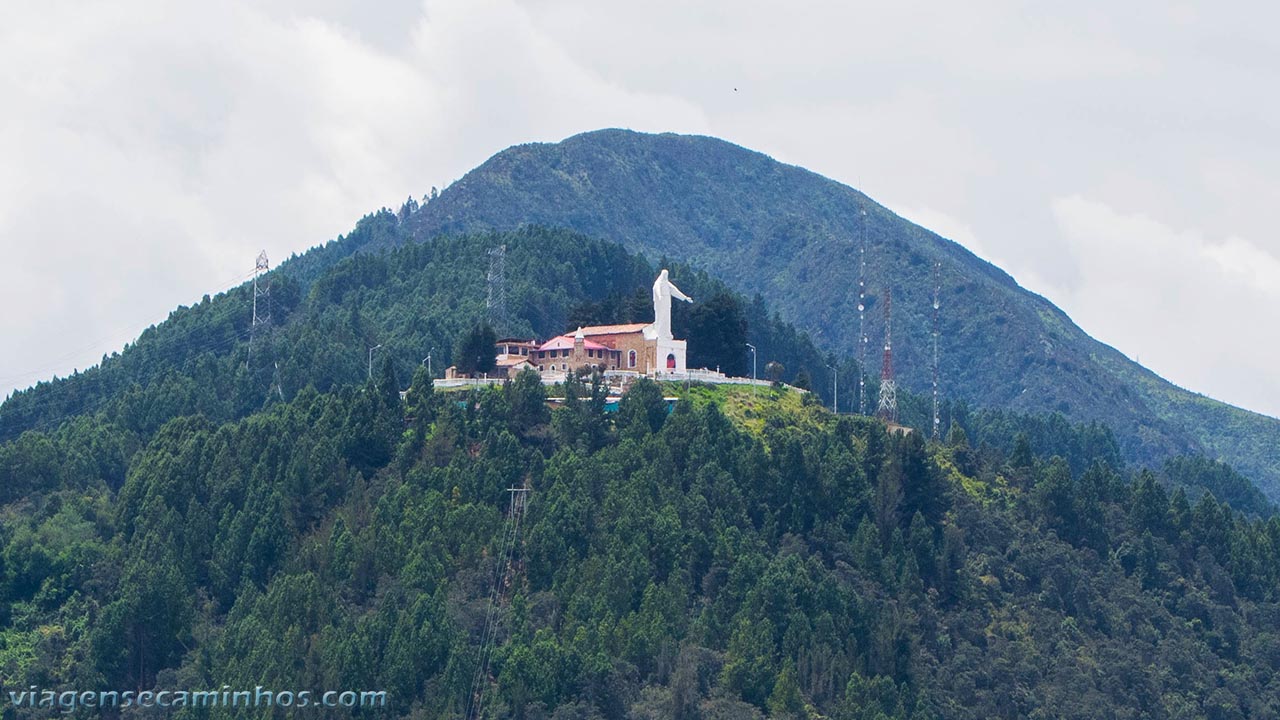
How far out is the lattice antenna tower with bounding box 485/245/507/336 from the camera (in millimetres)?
151125

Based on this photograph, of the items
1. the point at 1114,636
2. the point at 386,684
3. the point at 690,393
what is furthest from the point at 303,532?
the point at 1114,636

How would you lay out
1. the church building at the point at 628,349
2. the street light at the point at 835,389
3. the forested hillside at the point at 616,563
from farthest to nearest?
1. the street light at the point at 835,389
2. the church building at the point at 628,349
3. the forested hillside at the point at 616,563

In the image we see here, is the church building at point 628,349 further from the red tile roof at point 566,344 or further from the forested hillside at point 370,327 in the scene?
the forested hillside at point 370,327

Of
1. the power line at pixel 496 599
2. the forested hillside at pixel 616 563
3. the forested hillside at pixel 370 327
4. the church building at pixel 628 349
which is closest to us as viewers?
the power line at pixel 496 599

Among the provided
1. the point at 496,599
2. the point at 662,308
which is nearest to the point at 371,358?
the point at 662,308

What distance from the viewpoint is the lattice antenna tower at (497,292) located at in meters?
151

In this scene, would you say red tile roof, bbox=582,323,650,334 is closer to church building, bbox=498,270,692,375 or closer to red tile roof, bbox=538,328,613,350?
church building, bbox=498,270,692,375

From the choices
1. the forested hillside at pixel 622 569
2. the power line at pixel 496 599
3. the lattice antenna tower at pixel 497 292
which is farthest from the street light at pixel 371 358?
the power line at pixel 496 599

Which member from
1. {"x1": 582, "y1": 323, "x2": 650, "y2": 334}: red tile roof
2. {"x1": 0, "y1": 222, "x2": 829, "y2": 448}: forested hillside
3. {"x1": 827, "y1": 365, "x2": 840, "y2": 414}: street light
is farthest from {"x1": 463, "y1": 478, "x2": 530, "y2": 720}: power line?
{"x1": 827, "y1": 365, "x2": 840, "y2": 414}: street light

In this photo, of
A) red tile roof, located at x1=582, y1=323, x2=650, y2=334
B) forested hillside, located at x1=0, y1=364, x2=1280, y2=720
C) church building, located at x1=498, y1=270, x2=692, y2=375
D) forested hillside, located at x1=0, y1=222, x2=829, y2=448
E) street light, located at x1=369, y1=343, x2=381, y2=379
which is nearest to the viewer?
forested hillside, located at x1=0, y1=364, x2=1280, y2=720

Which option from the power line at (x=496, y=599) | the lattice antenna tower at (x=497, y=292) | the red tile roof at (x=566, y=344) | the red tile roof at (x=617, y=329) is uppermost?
the lattice antenna tower at (x=497, y=292)

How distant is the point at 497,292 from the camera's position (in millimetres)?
158000

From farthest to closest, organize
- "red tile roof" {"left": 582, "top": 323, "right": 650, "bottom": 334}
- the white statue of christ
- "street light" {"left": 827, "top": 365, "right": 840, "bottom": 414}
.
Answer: "street light" {"left": 827, "top": 365, "right": 840, "bottom": 414}, "red tile roof" {"left": 582, "top": 323, "right": 650, "bottom": 334}, the white statue of christ

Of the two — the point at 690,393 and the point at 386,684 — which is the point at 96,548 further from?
the point at 690,393
